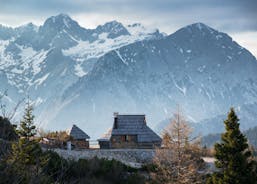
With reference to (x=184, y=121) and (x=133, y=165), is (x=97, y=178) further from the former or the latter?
(x=184, y=121)

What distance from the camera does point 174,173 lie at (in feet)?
72.9

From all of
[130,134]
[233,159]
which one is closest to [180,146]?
[233,159]

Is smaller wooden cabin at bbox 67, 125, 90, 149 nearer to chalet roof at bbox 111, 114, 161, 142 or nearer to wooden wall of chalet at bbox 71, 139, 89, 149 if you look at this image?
wooden wall of chalet at bbox 71, 139, 89, 149

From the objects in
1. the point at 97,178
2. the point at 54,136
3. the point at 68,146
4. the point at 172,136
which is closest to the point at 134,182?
the point at 97,178

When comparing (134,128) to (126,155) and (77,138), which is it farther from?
(126,155)

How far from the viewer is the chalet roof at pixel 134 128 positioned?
46.2m

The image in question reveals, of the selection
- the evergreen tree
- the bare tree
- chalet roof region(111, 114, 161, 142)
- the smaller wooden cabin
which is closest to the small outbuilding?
chalet roof region(111, 114, 161, 142)

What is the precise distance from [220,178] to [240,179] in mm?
765

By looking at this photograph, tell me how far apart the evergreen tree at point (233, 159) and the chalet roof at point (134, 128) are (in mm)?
24698

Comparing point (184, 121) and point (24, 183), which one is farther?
point (184, 121)

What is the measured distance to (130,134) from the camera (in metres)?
46.1

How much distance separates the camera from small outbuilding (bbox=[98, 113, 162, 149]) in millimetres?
46156

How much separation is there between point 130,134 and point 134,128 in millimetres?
685

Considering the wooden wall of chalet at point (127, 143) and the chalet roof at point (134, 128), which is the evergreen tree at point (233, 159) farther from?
the chalet roof at point (134, 128)
